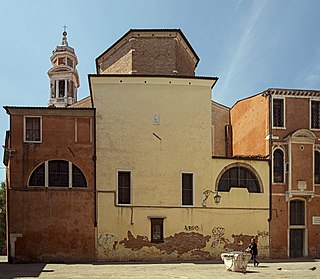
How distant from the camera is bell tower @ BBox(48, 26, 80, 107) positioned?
56375 mm

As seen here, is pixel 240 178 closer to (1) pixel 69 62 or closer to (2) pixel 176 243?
(2) pixel 176 243

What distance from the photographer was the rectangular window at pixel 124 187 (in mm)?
27797

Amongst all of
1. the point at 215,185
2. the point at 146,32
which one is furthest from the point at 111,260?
the point at 146,32

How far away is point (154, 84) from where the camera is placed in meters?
28.9

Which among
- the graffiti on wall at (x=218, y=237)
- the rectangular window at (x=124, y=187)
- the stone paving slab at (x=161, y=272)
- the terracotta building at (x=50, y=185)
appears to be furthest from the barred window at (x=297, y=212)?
the terracotta building at (x=50, y=185)

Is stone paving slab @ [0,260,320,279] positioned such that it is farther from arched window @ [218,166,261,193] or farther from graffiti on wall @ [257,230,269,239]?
arched window @ [218,166,261,193]

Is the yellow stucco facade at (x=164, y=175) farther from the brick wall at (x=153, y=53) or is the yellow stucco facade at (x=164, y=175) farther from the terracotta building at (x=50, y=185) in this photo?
the brick wall at (x=153, y=53)

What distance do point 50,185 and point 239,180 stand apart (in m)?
11.2

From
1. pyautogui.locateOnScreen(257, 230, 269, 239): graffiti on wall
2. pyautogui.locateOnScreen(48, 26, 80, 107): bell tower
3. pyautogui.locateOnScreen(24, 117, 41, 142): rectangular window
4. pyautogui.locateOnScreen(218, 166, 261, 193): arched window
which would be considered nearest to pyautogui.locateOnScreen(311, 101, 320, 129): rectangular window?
pyautogui.locateOnScreen(218, 166, 261, 193): arched window

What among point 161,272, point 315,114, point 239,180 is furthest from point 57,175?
point 315,114

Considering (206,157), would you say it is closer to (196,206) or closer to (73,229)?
(196,206)

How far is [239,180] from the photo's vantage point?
96.3ft

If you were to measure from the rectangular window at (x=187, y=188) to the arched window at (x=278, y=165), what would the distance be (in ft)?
17.5

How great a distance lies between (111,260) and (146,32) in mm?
15429
